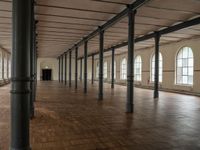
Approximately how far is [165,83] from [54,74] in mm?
24060

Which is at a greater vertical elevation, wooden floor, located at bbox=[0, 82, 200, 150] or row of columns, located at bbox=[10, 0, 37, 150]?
row of columns, located at bbox=[10, 0, 37, 150]

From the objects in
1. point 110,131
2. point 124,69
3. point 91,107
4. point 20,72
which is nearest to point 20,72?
point 20,72

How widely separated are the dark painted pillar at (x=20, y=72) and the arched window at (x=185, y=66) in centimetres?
1479

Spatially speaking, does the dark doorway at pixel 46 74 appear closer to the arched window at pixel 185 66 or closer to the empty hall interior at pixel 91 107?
the empty hall interior at pixel 91 107

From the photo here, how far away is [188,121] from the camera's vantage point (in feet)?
21.6

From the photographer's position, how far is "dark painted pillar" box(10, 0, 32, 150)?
3047 mm

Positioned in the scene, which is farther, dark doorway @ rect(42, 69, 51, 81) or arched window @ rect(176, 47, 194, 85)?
dark doorway @ rect(42, 69, 51, 81)

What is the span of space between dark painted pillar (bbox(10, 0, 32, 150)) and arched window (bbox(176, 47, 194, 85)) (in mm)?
14792

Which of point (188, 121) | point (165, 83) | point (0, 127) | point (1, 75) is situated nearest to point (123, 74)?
point (165, 83)

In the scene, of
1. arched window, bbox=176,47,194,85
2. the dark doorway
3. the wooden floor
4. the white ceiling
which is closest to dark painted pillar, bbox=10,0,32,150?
the wooden floor

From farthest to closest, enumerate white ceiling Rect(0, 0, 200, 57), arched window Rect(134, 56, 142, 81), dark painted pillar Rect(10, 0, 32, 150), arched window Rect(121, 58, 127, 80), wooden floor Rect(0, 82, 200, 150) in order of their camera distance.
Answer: arched window Rect(121, 58, 127, 80), arched window Rect(134, 56, 142, 81), white ceiling Rect(0, 0, 200, 57), wooden floor Rect(0, 82, 200, 150), dark painted pillar Rect(10, 0, 32, 150)

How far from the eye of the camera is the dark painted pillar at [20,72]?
10.00 ft

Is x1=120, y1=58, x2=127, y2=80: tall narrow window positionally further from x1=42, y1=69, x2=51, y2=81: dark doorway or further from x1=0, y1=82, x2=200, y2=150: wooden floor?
x1=0, y1=82, x2=200, y2=150: wooden floor

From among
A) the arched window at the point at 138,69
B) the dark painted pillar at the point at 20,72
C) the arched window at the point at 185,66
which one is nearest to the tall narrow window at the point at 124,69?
the arched window at the point at 138,69
